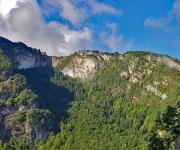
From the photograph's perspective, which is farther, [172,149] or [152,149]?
[152,149]

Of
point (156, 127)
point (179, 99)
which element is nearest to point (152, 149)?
point (156, 127)

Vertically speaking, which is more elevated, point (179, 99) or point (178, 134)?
point (179, 99)

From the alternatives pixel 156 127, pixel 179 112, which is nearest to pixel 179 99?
pixel 179 112

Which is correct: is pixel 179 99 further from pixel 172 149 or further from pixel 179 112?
pixel 172 149

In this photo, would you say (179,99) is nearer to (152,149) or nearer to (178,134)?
(178,134)

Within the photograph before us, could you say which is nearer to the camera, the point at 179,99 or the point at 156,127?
the point at 179,99

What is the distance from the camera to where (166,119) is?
2611 inches

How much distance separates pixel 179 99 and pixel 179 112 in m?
1.94

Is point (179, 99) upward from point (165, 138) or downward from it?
upward

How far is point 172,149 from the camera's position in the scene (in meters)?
64.2

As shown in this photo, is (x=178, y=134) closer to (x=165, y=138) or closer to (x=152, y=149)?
(x=165, y=138)

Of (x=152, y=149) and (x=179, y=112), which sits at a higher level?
(x=179, y=112)

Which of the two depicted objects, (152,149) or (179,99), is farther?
(152,149)

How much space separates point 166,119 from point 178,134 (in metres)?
3.32
